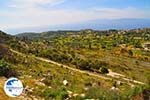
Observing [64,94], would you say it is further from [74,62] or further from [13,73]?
[74,62]

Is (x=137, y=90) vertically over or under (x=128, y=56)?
over

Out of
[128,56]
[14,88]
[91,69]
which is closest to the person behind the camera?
[14,88]

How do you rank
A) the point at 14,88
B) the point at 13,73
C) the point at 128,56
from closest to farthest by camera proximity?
the point at 14,88, the point at 13,73, the point at 128,56

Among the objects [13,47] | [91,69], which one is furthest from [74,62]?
[13,47]

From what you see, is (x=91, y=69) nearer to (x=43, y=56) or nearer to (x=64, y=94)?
(x=43, y=56)

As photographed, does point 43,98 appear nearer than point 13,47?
Yes

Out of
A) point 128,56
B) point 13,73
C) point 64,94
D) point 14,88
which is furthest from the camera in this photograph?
point 128,56

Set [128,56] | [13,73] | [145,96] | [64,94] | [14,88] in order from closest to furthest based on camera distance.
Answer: [14,88], [145,96], [64,94], [13,73], [128,56]

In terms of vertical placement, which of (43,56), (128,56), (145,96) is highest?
(145,96)

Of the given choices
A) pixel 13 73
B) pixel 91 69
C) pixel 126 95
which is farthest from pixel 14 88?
pixel 91 69
